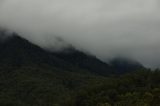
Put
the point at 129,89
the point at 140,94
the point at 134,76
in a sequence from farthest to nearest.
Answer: the point at 134,76 < the point at 129,89 < the point at 140,94

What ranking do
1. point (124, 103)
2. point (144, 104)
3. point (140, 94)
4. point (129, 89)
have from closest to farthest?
point (144, 104), point (124, 103), point (140, 94), point (129, 89)

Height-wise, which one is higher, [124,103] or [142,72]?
[142,72]

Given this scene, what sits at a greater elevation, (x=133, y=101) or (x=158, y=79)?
(x=158, y=79)

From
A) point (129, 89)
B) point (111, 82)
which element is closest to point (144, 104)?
point (129, 89)

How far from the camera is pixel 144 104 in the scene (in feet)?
425

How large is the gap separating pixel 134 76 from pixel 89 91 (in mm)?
18749

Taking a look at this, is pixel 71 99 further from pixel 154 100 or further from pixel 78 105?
pixel 154 100

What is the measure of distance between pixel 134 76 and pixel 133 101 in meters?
32.4

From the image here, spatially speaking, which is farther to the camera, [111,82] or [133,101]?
[111,82]

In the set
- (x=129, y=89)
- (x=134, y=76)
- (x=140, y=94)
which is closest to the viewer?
(x=140, y=94)

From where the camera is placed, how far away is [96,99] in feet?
501

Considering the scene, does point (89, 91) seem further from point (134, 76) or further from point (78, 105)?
point (134, 76)

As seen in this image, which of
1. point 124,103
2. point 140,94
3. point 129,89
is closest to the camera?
point 124,103

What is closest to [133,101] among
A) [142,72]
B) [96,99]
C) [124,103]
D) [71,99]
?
[124,103]
